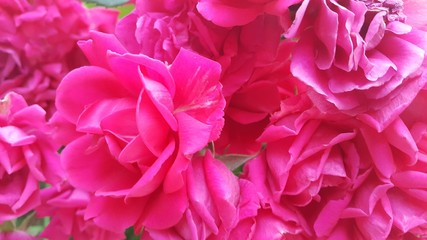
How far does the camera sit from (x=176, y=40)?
381mm

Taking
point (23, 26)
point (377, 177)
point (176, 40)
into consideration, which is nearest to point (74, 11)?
point (23, 26)

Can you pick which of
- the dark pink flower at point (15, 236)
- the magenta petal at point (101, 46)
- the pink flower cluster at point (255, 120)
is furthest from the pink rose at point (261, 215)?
the dark pink flower at point (15, 236)

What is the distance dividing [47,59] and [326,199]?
32 centimetres

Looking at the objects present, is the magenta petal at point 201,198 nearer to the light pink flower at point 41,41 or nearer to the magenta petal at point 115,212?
the magenta petal at point 115,212

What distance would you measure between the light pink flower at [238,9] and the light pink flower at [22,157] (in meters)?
0.16

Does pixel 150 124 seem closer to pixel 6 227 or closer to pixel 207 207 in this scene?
pixel 207 207

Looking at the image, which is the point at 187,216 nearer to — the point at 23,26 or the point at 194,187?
the point at 194,187

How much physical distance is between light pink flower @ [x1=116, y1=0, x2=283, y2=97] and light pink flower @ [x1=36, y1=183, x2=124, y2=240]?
136mm

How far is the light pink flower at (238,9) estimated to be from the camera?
1.14 feet

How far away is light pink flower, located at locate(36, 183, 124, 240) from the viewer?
18.2 inches

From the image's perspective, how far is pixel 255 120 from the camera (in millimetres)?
402

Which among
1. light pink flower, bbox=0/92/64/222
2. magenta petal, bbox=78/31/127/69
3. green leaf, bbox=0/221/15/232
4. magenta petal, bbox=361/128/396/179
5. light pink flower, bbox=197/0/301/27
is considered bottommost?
green leaf, bbox=0/221/15/232

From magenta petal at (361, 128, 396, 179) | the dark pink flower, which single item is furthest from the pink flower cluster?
the dark pink flower

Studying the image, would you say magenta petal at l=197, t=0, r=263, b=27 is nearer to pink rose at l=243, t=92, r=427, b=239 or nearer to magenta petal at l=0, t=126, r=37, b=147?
pink rose at l=243, t=92, r=427, b=239
